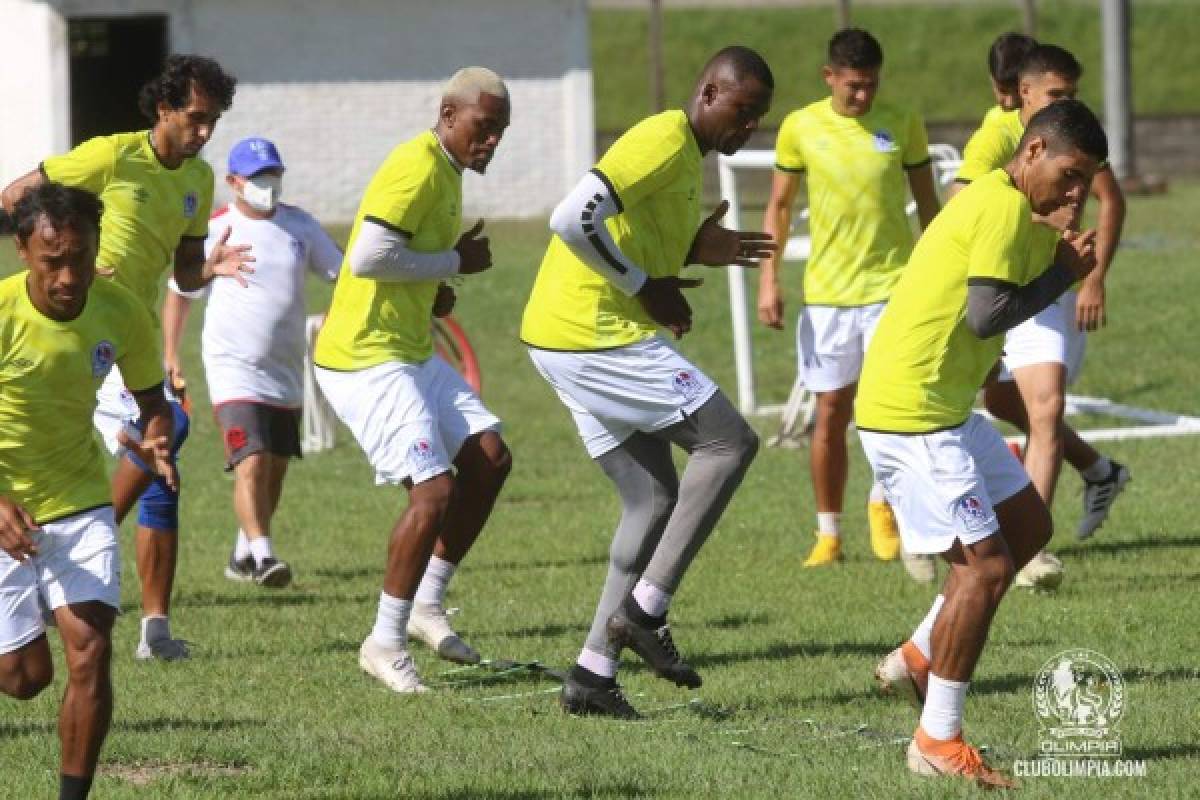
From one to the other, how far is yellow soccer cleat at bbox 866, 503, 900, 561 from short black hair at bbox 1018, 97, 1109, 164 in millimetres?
4728

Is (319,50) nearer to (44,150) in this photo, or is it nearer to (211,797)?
(44,150)

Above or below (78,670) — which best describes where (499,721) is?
below

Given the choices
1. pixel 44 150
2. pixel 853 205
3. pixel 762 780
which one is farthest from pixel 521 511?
pixel 44 150

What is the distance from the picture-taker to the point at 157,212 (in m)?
9.91

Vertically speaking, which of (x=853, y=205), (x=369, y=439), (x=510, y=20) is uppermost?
(x=510, y=20)

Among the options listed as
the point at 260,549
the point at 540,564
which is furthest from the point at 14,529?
the point at 540,564

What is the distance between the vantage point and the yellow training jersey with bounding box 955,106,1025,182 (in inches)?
435

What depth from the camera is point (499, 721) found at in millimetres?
8281

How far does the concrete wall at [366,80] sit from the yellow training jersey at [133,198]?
24881mm

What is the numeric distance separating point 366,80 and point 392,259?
26916 millimetres

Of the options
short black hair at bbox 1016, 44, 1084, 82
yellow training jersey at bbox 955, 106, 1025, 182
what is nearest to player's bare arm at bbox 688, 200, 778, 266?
short black hair at bbox 1016, 44, 1084, 82

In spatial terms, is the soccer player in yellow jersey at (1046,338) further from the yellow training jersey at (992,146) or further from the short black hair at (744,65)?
the short black hair at (744,65)

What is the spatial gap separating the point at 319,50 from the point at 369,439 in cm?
2689

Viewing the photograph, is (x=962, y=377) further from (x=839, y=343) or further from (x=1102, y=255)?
(x=839, y=343)
